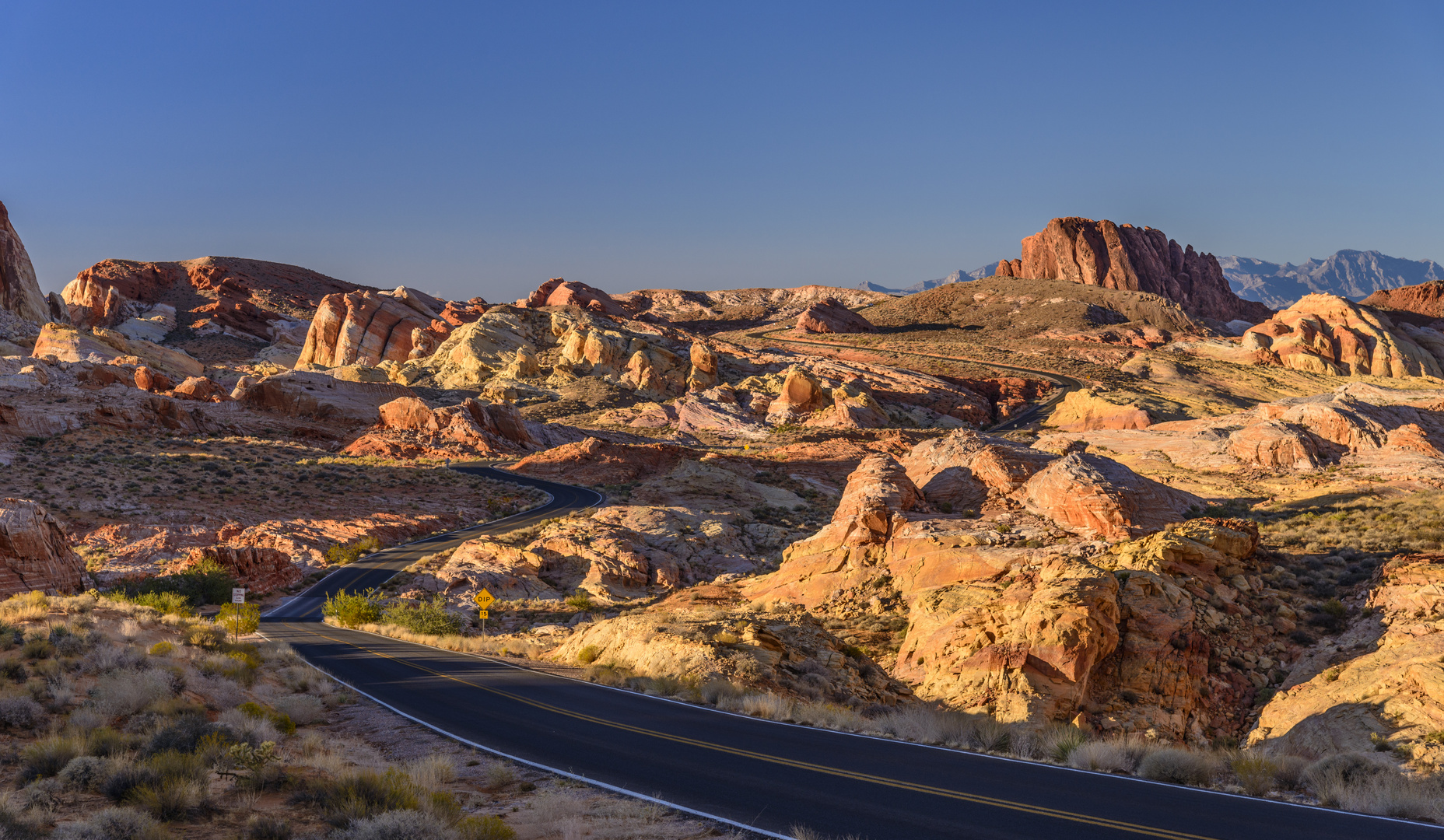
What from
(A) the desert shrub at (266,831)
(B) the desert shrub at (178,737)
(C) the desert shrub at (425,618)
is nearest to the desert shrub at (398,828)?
(A) the desert shrub at (266,831)

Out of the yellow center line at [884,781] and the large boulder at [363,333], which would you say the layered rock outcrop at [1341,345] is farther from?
the yellow center line at [884,781]

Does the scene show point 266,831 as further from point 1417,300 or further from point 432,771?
point 1417,300

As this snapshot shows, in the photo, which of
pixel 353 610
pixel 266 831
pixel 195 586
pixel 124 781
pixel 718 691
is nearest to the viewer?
pixel 266 831

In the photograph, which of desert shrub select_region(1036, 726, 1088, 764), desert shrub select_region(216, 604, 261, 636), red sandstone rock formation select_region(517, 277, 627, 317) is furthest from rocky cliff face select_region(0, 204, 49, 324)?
desert shrub select_region(1036, 726, 1088, 764)

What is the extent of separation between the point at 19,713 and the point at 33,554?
17.8 metres

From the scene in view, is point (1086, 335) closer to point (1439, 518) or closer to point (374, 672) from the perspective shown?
point (1439, 518)

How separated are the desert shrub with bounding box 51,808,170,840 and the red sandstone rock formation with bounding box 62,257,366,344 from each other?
143218 mm

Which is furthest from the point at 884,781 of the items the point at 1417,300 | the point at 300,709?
the point at 1417,300

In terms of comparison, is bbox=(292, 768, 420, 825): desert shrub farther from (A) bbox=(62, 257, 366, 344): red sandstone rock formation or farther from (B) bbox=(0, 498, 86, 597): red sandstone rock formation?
(A) bbox=(62, 257, 366, 344): red sandstone rock formation

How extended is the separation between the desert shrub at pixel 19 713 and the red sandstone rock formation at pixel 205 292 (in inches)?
5420

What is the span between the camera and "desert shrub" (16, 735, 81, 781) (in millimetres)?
9711

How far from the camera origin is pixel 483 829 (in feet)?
27.3

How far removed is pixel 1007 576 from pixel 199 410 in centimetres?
6397

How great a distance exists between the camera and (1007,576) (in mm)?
21406
